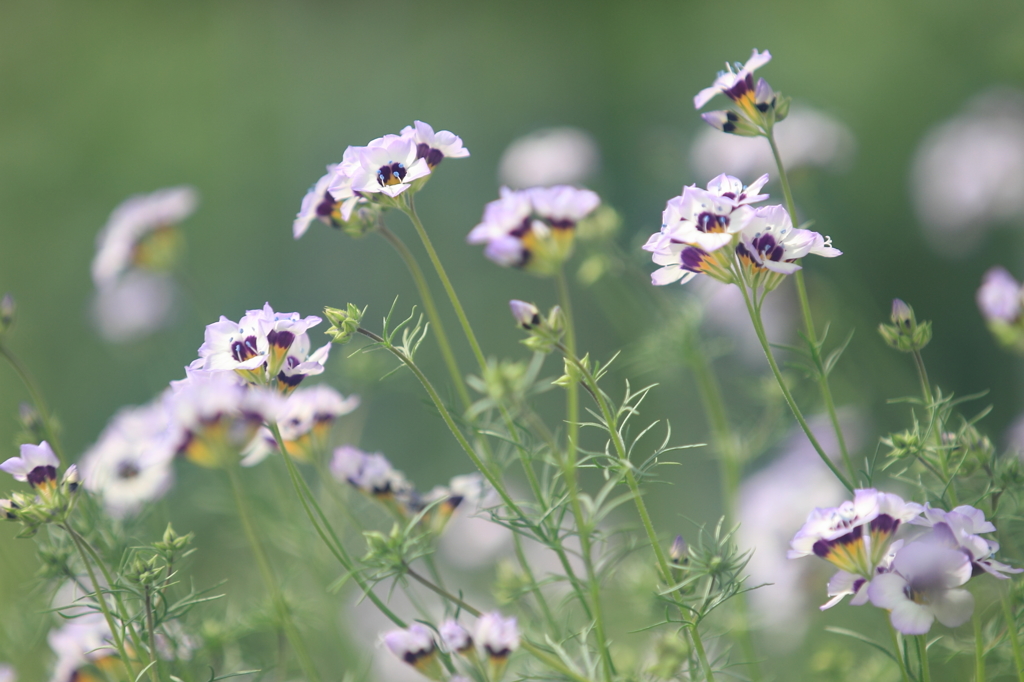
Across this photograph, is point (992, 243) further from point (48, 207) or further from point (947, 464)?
point (48, 207)

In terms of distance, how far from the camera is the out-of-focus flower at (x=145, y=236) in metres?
1.42

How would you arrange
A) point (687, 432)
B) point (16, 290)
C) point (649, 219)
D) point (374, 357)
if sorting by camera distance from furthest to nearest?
point (16, 290), point (649, 219), point (687, 432), point (374, 357)

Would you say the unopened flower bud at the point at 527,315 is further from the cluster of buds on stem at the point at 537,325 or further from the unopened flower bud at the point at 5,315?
the unopened flower bud at the point at 5,315

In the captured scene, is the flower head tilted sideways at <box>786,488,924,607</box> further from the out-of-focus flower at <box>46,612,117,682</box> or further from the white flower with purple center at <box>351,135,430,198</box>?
the out-of-focus flower at <box>46,612,117,682</box>

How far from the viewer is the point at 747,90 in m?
0.89

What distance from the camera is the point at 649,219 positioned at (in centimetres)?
293

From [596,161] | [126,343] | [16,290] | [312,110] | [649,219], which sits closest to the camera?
[596,161]

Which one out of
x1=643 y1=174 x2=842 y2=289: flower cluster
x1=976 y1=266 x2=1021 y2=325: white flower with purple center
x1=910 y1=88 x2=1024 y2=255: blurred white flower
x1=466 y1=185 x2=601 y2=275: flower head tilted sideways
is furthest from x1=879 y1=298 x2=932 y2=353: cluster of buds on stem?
x1=910 y1=88 x2=1024 y2=255: blurred white flower

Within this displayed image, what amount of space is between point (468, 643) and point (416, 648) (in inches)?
2.2

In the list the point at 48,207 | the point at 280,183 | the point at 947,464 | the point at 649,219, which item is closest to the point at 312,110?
the point at 280,183

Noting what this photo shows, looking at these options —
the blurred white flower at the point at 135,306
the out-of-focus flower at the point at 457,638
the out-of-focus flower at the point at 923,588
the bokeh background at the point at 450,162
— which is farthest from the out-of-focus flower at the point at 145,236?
the out-of-focus flower at the point at 923,588

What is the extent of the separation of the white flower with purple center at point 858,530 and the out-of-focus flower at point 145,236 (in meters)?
1.18

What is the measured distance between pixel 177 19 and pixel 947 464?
429 centimetres

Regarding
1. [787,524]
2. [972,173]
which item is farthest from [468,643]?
[972,173]
